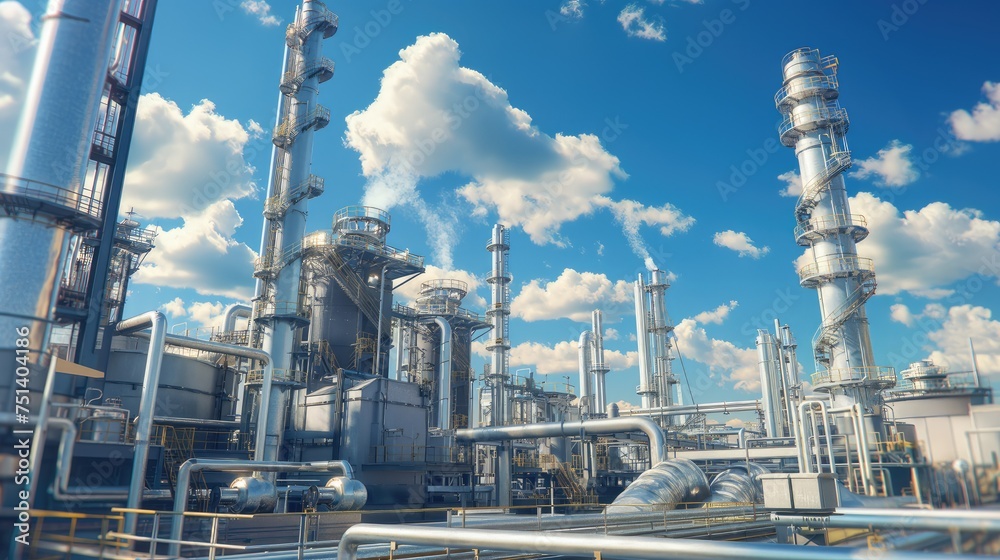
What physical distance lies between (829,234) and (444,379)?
2130 cm

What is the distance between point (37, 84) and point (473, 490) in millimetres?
23347

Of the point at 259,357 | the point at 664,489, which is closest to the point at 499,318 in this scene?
the point at 259,357

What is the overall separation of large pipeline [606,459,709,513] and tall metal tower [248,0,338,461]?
15028 millimetres

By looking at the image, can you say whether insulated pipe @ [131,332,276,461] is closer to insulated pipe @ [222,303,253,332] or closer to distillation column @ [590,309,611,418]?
insulated pipe @ [222,303,253,332]

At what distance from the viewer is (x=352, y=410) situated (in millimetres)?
27141

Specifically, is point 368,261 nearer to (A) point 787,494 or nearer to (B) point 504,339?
(B) point 504,339

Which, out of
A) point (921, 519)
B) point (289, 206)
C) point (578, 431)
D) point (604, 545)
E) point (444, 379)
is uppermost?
point (289, 206)

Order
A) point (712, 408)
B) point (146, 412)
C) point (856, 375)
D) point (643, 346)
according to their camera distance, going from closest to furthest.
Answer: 1. point (146, 412)
2. point (856, 375)
3. point (712, 408)
4. point (643, 346)

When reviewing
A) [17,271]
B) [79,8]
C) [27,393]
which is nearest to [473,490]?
[17,271]

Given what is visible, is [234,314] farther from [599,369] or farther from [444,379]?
[599,369]

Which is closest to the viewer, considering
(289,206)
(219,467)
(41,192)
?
(41,192)

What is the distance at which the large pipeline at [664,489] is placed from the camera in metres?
17.0

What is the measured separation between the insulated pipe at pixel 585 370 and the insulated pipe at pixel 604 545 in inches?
1953

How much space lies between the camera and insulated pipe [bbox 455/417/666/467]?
24922mm
